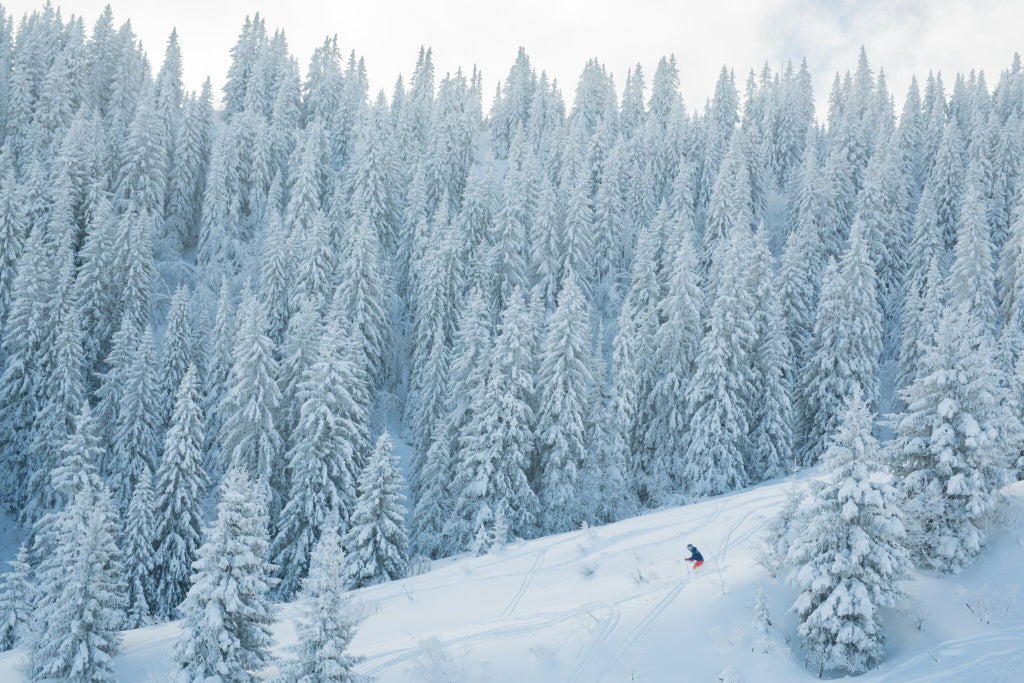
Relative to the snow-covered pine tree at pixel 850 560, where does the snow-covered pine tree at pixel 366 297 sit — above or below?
above

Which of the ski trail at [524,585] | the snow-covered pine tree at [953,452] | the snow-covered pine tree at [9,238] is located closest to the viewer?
the snow-covered pine tree at [953,452]

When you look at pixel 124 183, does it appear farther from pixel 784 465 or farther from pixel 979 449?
pixel 979 449

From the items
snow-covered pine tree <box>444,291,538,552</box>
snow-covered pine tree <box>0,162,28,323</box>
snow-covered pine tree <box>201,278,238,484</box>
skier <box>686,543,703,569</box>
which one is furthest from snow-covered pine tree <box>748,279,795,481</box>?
snow-covered pine tree <box>0,162,28,323</box>

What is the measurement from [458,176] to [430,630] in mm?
62178

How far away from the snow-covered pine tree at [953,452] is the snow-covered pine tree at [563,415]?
21064 millimetres

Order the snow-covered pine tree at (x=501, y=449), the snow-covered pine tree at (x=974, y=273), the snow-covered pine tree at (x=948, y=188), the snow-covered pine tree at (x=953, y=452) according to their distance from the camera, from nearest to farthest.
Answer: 1. the snow-covered pine tree at (x=953, y=452)
2. the snow-covered pine tree at (x=501, y=449)
3. the snow-covered pine tree at (x=974, y=273)
4. the snow-covered pine tree at (x=948, y=188)

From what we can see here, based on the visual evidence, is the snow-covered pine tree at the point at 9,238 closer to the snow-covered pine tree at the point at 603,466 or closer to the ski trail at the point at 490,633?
the snow-covered pine tree at the point at 603,466

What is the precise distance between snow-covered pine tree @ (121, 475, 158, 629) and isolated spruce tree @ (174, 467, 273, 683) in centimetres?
2094

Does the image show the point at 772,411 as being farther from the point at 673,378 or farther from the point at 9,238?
the point at 9,238

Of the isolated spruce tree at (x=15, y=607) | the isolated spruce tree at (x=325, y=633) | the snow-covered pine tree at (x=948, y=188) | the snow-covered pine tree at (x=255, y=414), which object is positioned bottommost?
the isolated spruce tree at (x=15, y=607)

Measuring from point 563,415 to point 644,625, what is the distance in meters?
21.4

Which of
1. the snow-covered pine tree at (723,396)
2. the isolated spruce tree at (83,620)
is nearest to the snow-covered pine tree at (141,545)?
the isolated spruce tree at (83,620)

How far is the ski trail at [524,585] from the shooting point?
57.9 ft

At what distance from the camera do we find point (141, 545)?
3191 centimetres
